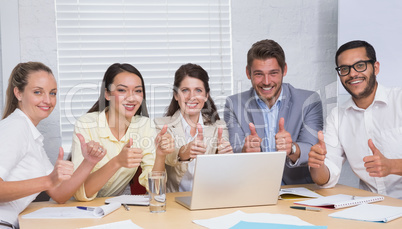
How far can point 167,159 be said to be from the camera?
7.83ft

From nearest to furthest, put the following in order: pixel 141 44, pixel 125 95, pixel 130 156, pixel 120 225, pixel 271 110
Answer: pixel 120 225, pixel 130 156, pixel 125 95, pixel 271 110, pixel 141 44

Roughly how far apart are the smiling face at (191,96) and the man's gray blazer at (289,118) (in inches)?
9.5

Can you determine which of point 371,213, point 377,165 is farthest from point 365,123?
point 371,213

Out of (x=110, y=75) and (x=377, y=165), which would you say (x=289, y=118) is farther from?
(x=110, y=75)

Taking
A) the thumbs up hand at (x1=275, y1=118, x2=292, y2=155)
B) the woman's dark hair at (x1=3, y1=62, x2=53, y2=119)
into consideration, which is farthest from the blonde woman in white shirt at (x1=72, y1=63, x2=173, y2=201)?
the thumbs up hand at (x1=275, y1=118, x2=292, y2=155)

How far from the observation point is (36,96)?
2098 mm

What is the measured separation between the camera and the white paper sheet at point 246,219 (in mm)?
1485

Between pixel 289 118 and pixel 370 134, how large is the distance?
1.56 ft

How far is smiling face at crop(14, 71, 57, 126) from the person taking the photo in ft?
6.84

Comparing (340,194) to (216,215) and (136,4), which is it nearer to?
(216,215)

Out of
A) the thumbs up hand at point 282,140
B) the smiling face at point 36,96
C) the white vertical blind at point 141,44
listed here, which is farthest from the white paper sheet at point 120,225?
the white vertical blind at point 141,44

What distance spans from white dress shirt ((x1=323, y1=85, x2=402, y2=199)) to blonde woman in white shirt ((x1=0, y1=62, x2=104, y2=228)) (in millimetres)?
1406

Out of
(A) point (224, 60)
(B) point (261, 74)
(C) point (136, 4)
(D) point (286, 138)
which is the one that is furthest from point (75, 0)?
(D) point (286, 138)

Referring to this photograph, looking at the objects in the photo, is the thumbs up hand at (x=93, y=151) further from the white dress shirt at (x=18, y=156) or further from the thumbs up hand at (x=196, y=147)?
the thumbs up hand at (x=196, y=147)
